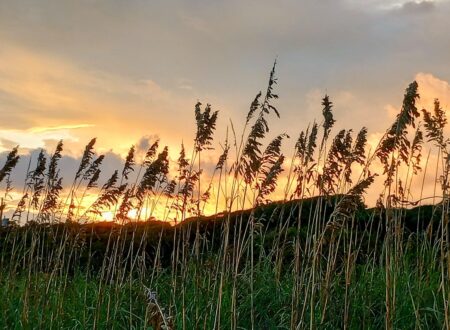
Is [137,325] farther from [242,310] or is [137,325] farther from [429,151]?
Result: [429,151]

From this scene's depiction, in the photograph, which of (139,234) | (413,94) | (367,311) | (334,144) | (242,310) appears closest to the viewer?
(413,94)

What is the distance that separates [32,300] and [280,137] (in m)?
3.90

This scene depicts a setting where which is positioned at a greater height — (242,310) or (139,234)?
(139,234)

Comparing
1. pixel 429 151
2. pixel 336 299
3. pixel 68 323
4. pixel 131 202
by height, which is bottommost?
pixel 68 323

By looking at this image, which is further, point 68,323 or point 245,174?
point 68,323

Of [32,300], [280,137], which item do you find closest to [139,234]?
[32,300]

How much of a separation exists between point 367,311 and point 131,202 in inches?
98.2

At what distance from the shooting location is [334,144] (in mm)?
5617

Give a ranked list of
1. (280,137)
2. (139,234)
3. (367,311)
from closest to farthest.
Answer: (280,137) < (367,311) < (139,234)

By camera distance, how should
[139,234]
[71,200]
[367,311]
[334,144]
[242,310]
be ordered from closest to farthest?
[334,144]
[367,311]
[242,310]
[71,200]
[139,234]

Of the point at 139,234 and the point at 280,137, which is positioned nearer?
the point at 280,137

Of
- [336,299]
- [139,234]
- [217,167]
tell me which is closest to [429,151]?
[336,299]

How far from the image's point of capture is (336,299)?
680 cm

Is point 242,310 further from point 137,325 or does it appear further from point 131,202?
point 131,202
